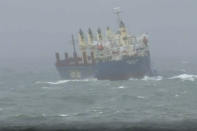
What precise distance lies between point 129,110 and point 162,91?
18082mm

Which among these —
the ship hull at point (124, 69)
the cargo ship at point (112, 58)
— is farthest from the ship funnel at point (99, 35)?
the ship hull at point (124, 69)

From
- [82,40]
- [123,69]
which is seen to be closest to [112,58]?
[123,69]

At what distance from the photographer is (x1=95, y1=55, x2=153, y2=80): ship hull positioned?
7812cm

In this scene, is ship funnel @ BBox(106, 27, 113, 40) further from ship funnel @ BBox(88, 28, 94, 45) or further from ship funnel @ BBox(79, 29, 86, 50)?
ship funnel @ BBox(79, 29, 86, 50)

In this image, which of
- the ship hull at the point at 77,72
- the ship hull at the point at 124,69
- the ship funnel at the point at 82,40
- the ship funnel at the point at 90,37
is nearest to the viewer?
the ship hull at the point at 124,69

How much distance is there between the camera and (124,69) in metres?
78.6

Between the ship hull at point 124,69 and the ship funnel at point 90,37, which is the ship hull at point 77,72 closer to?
the ship hull at point 124,69

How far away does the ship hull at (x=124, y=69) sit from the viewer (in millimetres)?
78125

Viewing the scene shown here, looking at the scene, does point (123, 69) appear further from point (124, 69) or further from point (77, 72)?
point (77, 72)

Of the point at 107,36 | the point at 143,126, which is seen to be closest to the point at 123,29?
the point at 107,36

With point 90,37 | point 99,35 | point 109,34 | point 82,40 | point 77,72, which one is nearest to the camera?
point 77,72

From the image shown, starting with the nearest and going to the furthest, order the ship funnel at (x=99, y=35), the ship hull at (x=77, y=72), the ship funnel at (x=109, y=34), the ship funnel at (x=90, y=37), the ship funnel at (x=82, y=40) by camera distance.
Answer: the ship hull at (x=77, y=72) → the ship funnel at (x=109, y=34) → the ship funnel at (x=99, y=35) → the ship funnel at (x=90, y=37) → the ship funnel at (x=82, y=40)

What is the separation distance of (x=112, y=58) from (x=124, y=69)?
4140mm

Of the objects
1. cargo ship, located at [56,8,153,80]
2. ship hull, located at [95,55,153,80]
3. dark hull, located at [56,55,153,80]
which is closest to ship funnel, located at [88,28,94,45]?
cargo ship, located at [56,8,153,80]
